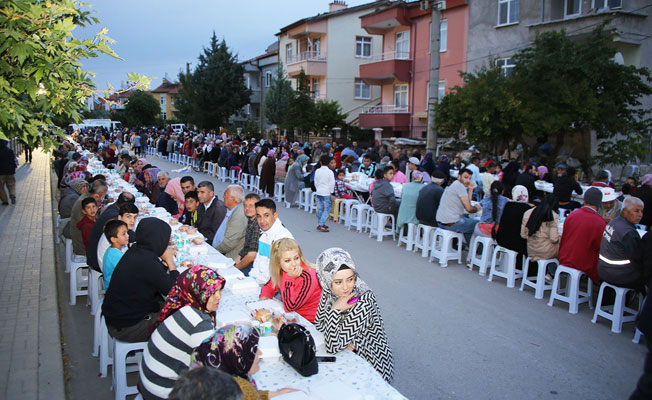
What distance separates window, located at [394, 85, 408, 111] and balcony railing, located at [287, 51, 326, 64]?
857cm

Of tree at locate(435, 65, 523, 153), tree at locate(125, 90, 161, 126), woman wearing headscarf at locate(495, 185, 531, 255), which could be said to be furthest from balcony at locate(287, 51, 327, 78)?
tree at locate(125, 90, 161, 126)

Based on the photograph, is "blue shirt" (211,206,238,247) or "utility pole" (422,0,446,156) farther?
"utility pole" (422,0,446,156)

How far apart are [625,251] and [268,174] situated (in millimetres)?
12026

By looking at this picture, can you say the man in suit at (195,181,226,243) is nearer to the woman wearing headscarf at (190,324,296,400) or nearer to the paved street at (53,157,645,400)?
the paved street at (53,157,645,400)

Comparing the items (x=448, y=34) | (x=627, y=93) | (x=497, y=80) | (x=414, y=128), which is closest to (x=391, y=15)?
(x=448, y=34)

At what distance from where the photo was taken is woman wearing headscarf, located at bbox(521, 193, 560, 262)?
7.09 metres

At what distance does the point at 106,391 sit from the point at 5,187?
1416 cm

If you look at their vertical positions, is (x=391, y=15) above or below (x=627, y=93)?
above

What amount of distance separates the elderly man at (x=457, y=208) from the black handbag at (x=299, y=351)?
6.08 m

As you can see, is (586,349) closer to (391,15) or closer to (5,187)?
(5,187)

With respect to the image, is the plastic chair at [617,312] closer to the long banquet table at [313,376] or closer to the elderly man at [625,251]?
the elderly man at [625,251]

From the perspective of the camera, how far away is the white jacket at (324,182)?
11.9 m

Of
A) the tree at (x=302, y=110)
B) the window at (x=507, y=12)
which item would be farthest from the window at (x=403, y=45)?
the window at (x=507, y=12)

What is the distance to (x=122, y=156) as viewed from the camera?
15.1m
